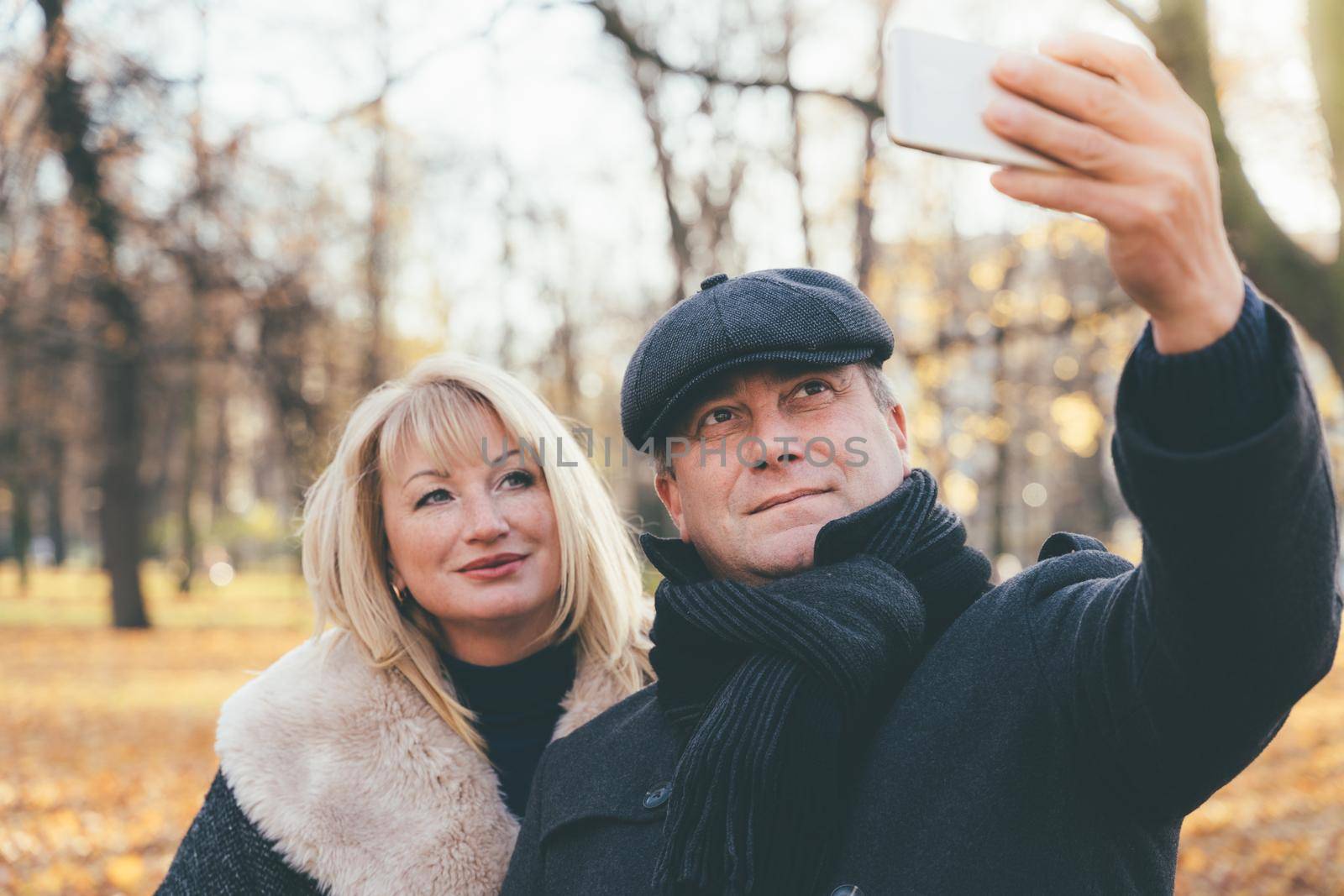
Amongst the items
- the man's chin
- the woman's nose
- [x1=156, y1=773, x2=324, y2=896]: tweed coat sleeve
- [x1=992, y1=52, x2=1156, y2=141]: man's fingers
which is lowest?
[x1=156, y1=773, x2=324, y2=896]: tweed coat sleeve

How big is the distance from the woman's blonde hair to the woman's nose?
15 centimetres

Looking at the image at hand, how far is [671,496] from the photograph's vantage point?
2623 mm

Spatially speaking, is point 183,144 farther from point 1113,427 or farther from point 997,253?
point 997,253

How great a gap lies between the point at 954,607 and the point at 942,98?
43.7 inches

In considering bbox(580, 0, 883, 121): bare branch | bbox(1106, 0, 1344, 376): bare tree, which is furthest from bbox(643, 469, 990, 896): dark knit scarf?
bbox(580, 0, 883, 121): bare branch

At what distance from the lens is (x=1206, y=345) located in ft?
4.57

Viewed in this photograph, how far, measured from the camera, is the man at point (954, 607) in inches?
54.4

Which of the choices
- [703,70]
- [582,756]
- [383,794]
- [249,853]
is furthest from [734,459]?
[703,70]

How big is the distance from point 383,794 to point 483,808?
263mm

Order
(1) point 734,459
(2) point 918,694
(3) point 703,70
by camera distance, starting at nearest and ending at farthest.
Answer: (2) point 918,694
(1) point 734,459
(3) point 703,70

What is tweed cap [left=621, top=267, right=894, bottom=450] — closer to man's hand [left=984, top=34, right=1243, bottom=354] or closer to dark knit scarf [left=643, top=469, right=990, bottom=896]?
dark knit scarf [left=643, top=469, right=990, bottom=896]

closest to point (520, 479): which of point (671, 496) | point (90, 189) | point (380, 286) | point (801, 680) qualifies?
point (671, 496)

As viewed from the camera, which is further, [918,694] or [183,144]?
[183,144]

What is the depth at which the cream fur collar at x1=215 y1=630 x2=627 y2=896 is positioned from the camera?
9.34ft
